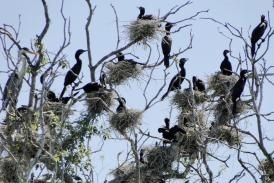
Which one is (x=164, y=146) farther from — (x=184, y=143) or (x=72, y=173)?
(x=72, y=173)

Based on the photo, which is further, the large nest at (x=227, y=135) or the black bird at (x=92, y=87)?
the black bird at (x=92, y=87)

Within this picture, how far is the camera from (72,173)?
1142 cm

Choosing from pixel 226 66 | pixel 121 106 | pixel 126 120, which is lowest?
pixel 126 120

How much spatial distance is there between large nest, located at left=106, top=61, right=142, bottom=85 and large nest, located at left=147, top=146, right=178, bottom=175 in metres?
1.32

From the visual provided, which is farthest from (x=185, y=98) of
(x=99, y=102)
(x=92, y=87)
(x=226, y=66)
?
(x=226, y=66)

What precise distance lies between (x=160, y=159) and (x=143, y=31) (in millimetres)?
2028

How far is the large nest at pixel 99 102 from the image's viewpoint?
13127mm

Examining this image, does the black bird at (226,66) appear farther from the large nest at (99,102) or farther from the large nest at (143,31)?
the large nest at (99,102)

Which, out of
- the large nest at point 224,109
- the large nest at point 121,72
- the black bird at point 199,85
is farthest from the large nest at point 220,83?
the large nest at point 121,72

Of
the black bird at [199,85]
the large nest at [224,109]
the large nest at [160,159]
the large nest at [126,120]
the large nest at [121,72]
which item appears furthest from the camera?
the black bird at [199,85]

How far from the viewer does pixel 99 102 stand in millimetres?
13305

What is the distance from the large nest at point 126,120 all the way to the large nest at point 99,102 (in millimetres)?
273

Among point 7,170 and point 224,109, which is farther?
point 224,109

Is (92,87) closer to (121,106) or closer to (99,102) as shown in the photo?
(99,102)
